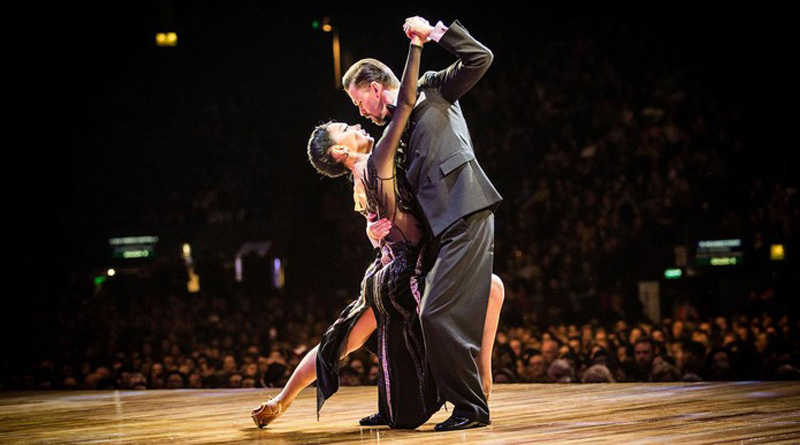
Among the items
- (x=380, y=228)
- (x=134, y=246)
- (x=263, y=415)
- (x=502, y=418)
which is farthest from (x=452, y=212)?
(x=134, y=246)

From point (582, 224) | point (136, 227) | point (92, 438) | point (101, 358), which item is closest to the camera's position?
point (92, 438)

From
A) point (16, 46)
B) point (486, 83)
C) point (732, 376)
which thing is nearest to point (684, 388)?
point (732, 376)

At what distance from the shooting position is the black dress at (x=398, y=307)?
3074 millimetres

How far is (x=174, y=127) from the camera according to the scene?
43.5 ft

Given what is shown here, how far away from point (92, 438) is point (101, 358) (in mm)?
6316

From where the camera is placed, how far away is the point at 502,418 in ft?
10.5

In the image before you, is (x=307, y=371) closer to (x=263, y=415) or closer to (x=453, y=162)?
(x=263, y=415)

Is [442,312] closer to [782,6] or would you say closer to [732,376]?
[732,376]

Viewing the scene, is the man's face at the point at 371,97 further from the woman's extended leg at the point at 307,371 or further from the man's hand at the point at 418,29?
the woman's extended leg at the point at 307,371

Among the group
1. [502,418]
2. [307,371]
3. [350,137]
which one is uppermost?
[350,137]

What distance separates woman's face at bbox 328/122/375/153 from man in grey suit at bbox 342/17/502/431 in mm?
184

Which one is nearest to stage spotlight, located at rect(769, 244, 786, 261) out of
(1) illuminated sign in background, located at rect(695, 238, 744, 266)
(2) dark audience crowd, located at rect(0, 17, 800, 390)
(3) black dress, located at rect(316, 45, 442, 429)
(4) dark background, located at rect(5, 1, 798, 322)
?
(2) dark audience crowd, located at rect(0, 17, 800, 390)

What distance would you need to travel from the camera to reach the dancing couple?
292cm

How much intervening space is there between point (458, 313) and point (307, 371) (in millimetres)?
643
